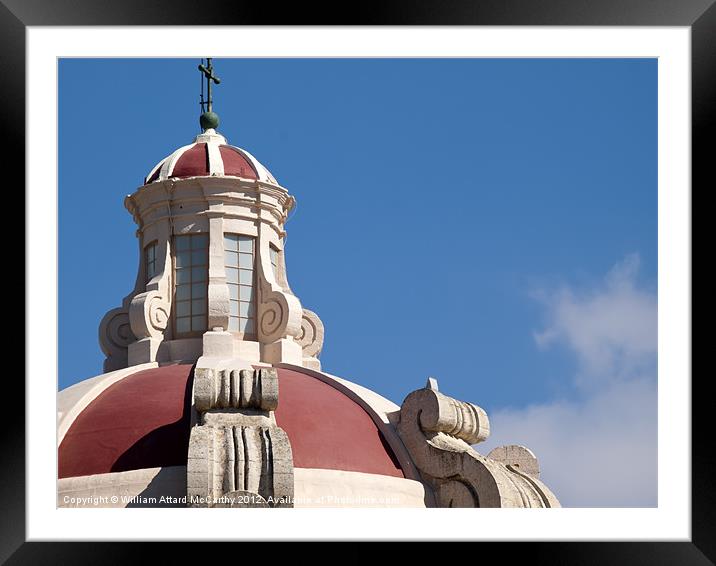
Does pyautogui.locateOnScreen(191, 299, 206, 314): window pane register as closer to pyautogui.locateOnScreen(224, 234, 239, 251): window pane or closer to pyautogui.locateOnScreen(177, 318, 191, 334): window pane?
pyautogui.locateOnScreen(177, 318, 191, 334): window pane

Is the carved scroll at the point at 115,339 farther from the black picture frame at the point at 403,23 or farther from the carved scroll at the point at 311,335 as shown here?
the black picture frame at the point at 403,23

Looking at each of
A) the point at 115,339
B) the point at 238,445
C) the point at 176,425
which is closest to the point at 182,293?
the point at 115,339

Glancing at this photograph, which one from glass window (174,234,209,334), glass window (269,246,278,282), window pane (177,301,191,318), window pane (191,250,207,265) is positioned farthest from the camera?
glass window (269,246,278,282)

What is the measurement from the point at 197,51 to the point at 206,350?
12.4 meters

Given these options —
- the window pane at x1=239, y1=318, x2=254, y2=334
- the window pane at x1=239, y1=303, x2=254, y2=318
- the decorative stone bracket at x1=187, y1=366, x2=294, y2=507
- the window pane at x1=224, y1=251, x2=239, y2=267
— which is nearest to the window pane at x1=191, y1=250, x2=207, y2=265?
the window pane at x1=224, y1=251, x2=239, y2=267

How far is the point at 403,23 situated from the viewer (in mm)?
15648

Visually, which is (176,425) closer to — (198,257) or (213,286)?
(213,286)

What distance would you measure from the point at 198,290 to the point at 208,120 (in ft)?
12.4

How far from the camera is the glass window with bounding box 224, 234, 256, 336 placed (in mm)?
29438

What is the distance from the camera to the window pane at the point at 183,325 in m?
29.2

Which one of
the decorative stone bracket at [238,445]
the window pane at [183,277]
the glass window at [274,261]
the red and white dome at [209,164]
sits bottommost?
the decorative stone bracket at [238,445]

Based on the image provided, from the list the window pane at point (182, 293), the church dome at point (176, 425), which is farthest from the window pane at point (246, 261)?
the church dome at point (176, 425)

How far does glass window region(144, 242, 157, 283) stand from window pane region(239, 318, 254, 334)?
6.10ft

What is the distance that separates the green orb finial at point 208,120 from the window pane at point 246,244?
281 centimetres
